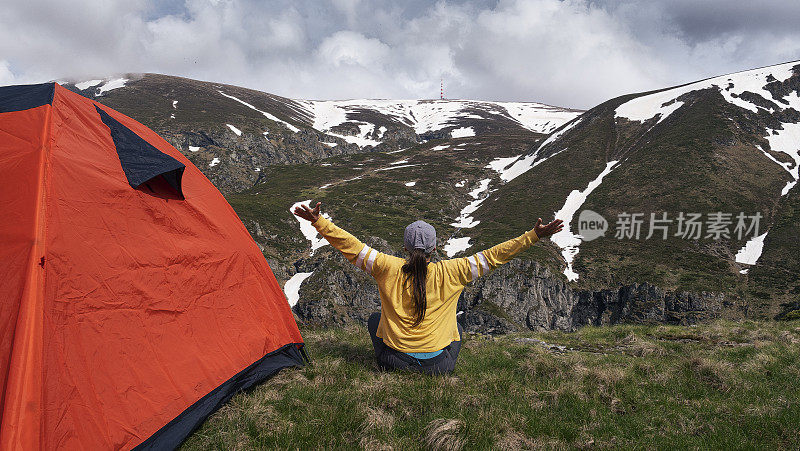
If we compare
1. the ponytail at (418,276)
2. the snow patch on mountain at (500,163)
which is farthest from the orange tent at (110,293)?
the snow patch on mountain at (500,163)

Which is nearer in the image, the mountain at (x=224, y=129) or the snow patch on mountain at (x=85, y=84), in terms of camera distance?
the mountain at (x=224, y=129)

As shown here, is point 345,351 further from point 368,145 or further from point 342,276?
point 368,145

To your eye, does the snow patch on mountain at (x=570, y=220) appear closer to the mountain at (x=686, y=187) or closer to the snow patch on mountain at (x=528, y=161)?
the mountain at (x=686, y=187)

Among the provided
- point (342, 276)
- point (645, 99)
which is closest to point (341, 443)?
point (342, 276)

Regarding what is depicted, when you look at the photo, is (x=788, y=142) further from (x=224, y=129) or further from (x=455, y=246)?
(x=224, y=129)

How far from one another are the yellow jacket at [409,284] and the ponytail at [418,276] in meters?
0.09

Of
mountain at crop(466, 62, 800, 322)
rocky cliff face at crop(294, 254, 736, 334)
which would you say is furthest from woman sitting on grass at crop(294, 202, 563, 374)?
mountain at crop(466, 62, 800, 322)

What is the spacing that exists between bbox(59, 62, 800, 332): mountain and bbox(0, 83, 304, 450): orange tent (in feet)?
165

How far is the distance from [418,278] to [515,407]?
7.27 ft

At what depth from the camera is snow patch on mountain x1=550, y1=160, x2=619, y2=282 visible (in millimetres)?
63188

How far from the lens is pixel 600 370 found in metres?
6.49

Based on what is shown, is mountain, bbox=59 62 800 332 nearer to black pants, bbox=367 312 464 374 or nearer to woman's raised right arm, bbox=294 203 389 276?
black pants, bbox=367 312 464 374

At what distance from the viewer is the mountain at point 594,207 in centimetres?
5434

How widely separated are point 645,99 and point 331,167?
102m
